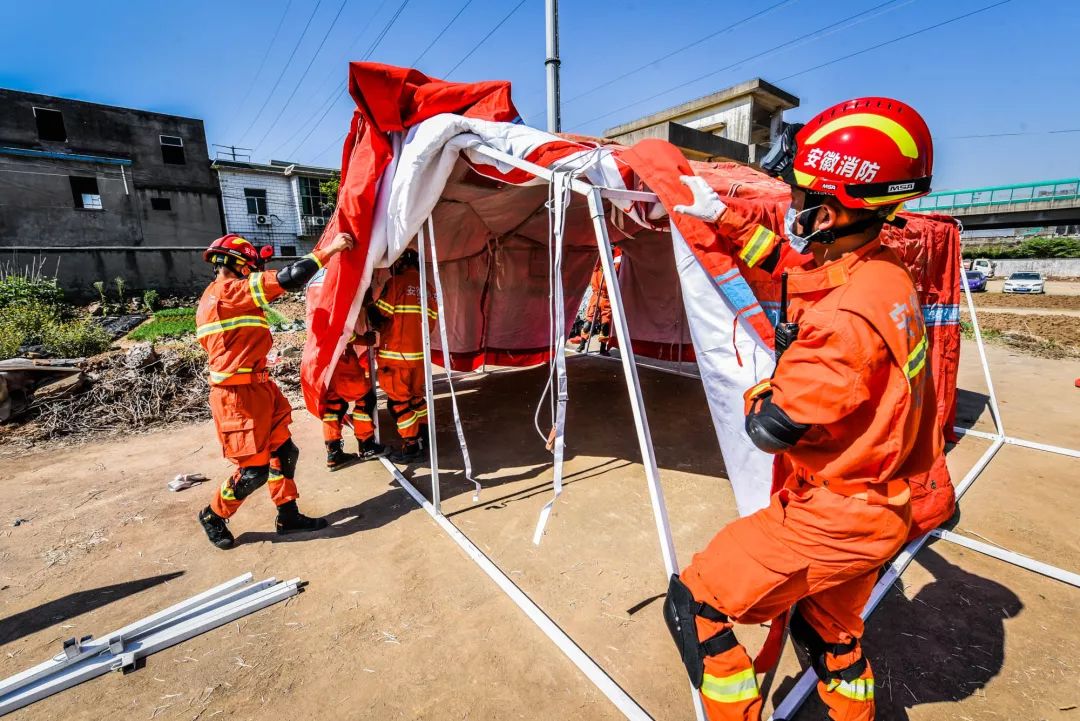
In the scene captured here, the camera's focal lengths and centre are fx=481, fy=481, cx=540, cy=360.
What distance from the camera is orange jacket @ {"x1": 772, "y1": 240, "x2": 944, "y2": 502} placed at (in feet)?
4.26

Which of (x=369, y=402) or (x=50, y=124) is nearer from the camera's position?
(x=369, y=402)

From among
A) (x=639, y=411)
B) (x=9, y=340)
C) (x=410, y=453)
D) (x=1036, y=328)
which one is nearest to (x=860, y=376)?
(x=639, y=411)

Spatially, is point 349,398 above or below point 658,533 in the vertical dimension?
above

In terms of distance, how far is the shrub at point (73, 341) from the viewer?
27.3 feet

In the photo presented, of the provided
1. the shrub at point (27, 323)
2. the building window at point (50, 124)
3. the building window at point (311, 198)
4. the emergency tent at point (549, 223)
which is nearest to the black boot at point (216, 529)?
the emergency tent at point (549, 223)

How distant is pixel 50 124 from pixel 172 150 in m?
3.92

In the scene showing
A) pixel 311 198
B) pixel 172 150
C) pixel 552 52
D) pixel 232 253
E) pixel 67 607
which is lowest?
pixel 67 607

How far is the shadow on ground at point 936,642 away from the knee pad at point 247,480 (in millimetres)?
3053

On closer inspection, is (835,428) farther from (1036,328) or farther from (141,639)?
(1036,328)

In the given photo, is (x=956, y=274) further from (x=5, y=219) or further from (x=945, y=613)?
(x=5, y=219)

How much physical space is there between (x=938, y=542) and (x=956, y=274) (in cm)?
253

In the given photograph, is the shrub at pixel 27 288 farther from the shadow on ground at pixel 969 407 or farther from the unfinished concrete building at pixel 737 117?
the shadow on ground at pixel 969 407

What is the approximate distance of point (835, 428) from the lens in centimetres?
141

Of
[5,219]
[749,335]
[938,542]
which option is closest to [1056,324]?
Answer: [938,542]
